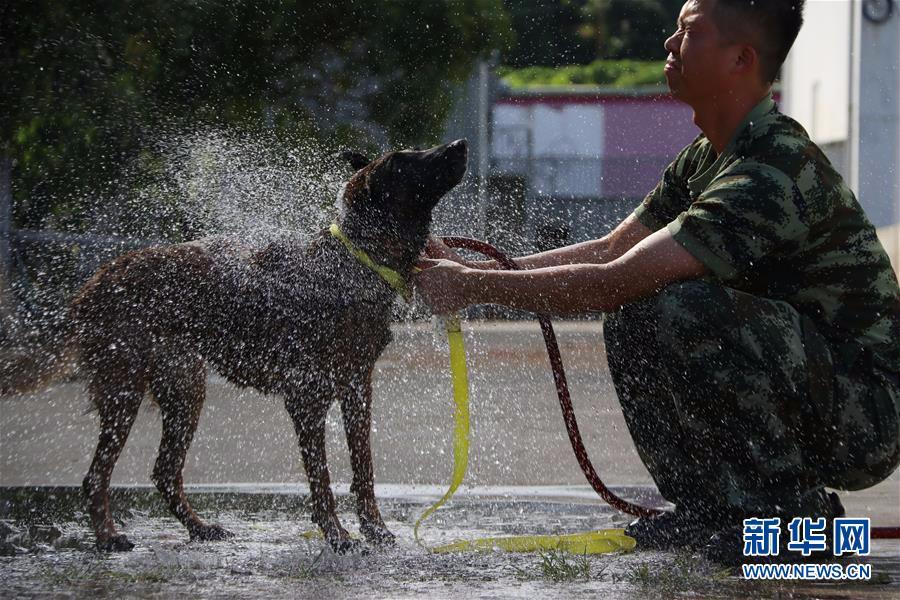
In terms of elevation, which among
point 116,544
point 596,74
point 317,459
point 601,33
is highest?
point 601,33

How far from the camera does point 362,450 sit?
13.0ft

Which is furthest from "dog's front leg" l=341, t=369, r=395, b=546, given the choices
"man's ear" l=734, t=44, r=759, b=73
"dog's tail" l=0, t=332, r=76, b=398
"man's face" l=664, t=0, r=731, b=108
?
"man's ear" l=734, t=44, r=759, b=73

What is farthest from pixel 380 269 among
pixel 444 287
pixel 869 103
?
pixel 869 103

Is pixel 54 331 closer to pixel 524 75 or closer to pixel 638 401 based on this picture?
pixel 638 401

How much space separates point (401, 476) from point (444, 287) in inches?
75.7

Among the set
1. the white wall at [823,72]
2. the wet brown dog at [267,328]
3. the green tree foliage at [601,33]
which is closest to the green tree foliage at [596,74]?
the green tree foliage at [601,33]

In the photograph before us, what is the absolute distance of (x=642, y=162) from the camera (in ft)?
82.9

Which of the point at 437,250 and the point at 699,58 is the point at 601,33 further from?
the point at 699,58

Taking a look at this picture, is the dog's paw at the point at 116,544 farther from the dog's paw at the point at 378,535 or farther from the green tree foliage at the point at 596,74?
the green tree foliage at the point at 596,74

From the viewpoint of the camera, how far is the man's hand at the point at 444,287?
3.34 meters

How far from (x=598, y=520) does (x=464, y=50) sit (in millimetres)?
12108

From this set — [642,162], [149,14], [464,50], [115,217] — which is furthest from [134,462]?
[642,162]

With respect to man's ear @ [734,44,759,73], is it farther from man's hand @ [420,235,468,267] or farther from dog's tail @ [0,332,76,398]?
dog's tail @ [0,332,76,398]

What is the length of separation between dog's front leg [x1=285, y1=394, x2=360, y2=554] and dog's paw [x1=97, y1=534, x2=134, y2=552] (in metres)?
0.55
